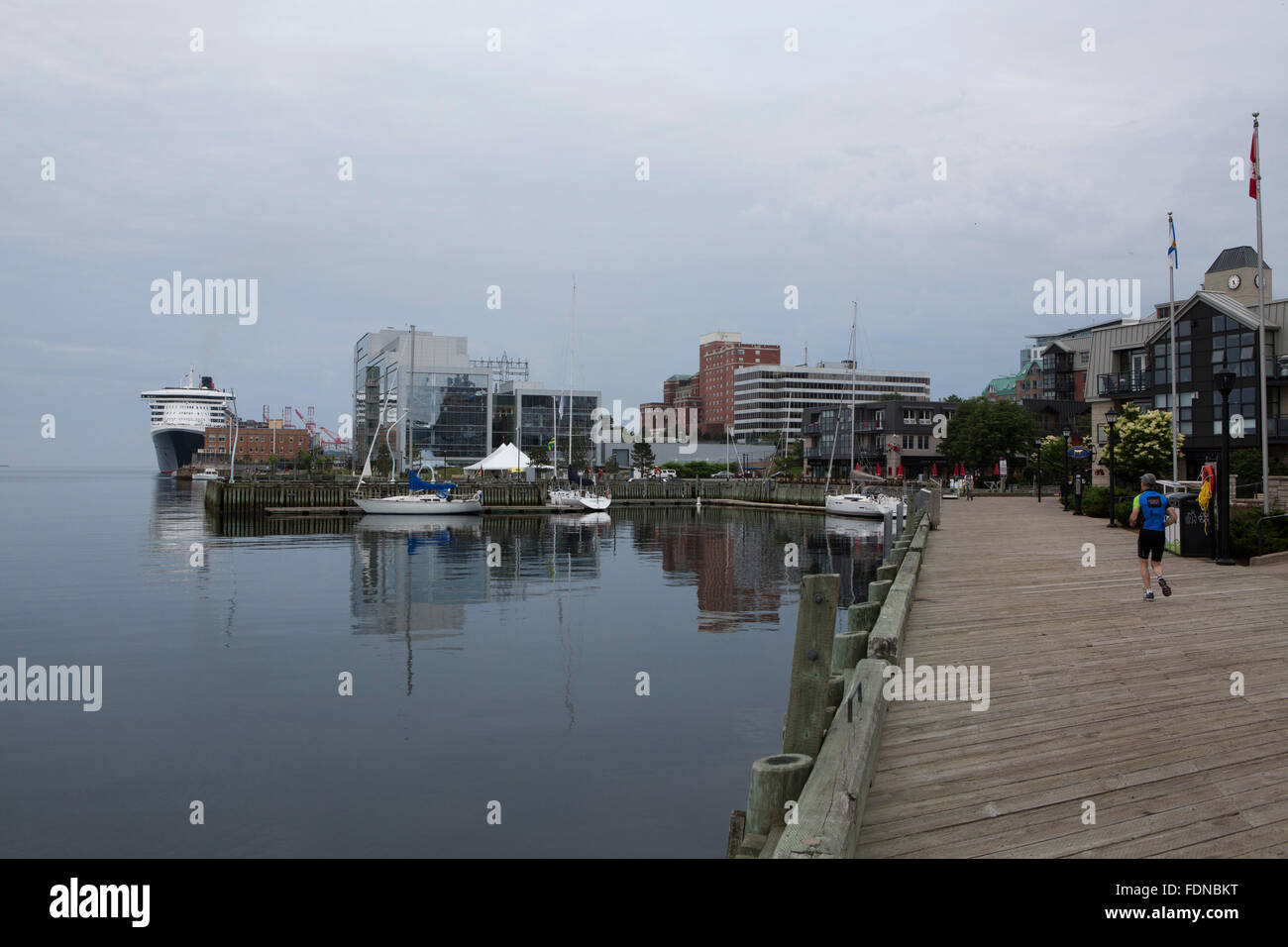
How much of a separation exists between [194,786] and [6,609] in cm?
2085

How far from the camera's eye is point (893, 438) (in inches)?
4313

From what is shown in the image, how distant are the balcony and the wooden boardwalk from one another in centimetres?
5072

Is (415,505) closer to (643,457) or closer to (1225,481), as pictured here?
(1225,481)

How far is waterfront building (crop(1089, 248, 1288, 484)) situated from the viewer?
53.4 metres

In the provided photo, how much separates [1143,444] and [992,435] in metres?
43.0

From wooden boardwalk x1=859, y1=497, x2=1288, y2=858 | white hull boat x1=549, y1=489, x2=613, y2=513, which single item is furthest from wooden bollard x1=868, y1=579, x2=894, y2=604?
white hull boat x1=549, y1=489, x2=613, y2=513

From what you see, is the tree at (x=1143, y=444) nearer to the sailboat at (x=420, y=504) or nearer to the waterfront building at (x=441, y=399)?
the sailboat at (x=420, y=504)

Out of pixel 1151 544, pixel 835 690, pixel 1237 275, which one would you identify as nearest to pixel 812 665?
pixel 835 690

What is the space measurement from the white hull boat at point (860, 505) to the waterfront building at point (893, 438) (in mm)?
32863

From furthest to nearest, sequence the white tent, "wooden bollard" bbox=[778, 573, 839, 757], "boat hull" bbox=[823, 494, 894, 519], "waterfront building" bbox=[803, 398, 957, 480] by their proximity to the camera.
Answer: "waterfront building" bbox=[803, 398, 957, 480], the white tent, "boat hull" bbox=[823, 494, 894, 519], "wooden bollard" bbox=[778, 573, 839, 757]

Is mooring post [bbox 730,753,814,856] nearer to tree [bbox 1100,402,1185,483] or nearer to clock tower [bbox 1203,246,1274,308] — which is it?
tree [bbox 1100,402,1185,483]

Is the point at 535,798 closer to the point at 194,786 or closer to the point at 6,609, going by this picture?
the point at 194,786

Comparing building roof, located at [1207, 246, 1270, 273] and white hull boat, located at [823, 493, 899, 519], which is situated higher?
building roof, located at [1207, 246, 1270, 273]

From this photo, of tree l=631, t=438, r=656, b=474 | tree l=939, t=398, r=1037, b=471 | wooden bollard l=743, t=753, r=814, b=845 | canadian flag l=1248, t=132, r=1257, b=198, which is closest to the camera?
wooden bollard l=743, t=753, r=814, b=845
